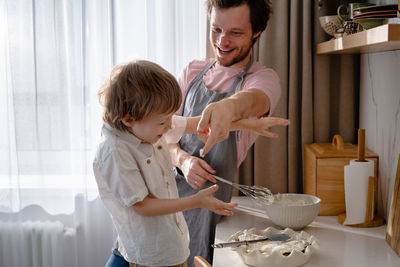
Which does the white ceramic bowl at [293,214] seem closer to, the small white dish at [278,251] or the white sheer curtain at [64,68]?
the small white dish at [278,251]

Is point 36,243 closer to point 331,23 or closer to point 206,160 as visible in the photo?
point 206,160

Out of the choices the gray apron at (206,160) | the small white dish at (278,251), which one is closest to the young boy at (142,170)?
the small white dish at (278,251)

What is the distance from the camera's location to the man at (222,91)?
1.40 meters

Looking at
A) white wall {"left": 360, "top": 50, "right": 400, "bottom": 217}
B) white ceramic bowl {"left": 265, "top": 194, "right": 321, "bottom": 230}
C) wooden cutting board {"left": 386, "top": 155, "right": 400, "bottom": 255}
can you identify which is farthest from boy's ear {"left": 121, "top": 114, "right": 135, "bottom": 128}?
white wall {"left": 360, "top": 50, "right": 400, "bottom": 217}

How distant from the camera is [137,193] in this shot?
0.97m

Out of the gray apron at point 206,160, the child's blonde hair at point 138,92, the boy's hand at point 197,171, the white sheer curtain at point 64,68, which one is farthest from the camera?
the white sheer curtain at point 64,68

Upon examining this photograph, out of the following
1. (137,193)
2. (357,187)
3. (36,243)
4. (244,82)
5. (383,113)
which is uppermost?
(244,82)

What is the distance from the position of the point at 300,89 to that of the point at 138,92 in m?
1.13

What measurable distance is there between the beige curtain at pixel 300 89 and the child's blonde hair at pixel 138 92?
101 centimetres

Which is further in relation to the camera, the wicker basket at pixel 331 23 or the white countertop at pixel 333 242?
the wicker basket at pixel 331 23

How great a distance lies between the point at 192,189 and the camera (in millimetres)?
1553

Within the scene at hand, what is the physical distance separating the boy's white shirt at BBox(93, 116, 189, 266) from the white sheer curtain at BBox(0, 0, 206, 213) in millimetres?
1014

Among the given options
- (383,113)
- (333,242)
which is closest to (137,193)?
(333,242)

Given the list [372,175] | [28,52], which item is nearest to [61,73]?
[28,52]
